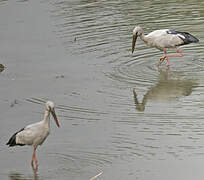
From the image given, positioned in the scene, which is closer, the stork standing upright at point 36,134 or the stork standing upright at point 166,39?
the stork standing upright at point 36,134

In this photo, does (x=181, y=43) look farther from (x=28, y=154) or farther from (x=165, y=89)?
(x=28, y=154)

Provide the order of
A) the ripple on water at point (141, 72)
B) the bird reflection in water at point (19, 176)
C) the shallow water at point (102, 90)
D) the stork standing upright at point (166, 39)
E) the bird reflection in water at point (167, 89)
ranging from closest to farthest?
1. the bird reflection in water at point (19, 176)
2. the shallow water at point (102, 90)
3. the ripple on water at point (141, 72)
4. the bird reflection in water at point (167, 89)
5. the stork standing upright at point (166, 39)

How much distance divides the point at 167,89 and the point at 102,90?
4.03 feet

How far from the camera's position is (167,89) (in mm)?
12867

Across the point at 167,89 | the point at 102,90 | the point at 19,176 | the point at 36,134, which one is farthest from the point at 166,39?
the point at 19,176

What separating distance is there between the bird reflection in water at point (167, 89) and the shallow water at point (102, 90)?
0.02 meters

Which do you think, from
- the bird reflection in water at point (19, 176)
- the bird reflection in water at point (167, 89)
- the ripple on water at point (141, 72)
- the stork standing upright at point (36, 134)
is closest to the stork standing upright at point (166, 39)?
the ripple on water at point (141, 72)

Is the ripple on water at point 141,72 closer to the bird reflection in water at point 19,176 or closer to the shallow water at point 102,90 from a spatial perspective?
the shallow water at point 102,90

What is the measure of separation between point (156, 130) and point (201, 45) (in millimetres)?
5458

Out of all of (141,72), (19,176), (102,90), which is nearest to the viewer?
(19,176)

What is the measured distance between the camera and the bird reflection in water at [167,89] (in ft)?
40.3

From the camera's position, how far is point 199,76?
13461 millimetres

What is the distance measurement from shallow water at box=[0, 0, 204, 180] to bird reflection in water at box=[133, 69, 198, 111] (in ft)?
0.06

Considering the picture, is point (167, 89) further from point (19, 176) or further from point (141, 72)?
point (19, 176)
